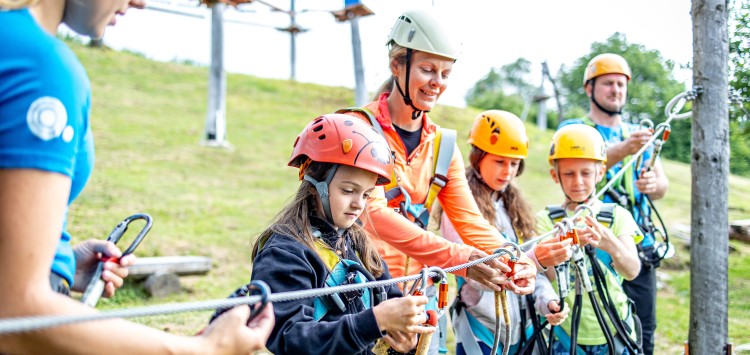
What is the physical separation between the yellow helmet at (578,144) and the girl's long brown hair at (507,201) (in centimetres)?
39

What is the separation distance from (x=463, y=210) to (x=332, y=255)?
119cm

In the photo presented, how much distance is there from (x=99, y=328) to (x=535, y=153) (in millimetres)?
22540

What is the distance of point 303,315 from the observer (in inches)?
89.1

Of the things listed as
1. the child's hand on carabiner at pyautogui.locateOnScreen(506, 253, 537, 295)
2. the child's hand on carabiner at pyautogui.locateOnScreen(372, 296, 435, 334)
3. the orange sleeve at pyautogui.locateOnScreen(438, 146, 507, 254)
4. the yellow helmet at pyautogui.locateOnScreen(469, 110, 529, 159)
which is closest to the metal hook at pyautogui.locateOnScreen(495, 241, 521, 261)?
the child's hand on carabiner at pyautogui.locateOnScreen(506, 253, 537, 295)

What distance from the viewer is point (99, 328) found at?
129 cm

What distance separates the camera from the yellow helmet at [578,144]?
4.14 meters

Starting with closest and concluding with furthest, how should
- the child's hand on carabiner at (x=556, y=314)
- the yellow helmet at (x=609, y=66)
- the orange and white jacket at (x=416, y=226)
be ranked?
the orange and white jacket at (x=416, y=226), the child's hand on carabiner at (x=556, y=314), the yellow helmet at (x=609, y=66)

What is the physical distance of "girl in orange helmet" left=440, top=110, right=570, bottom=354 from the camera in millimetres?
3928

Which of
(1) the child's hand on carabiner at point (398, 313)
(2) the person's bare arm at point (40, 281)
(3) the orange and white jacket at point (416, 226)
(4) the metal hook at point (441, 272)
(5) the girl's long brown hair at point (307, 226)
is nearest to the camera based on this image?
(2) the person's bare arm at point (40, 281)

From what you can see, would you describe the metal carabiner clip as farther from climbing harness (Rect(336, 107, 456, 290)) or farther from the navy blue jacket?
climbing harness (Rect(336, 107, 456, 290))

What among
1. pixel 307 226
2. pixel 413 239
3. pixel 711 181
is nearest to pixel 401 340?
pixel 307 226

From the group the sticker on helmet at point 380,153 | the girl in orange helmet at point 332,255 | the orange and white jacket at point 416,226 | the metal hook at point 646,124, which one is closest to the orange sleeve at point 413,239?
the orange and white jacket at point 416,226

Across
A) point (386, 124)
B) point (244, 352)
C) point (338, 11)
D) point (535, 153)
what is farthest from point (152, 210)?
point (535, 153)

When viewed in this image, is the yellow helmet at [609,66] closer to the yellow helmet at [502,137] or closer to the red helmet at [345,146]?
the yellow helmet at [502,137]
